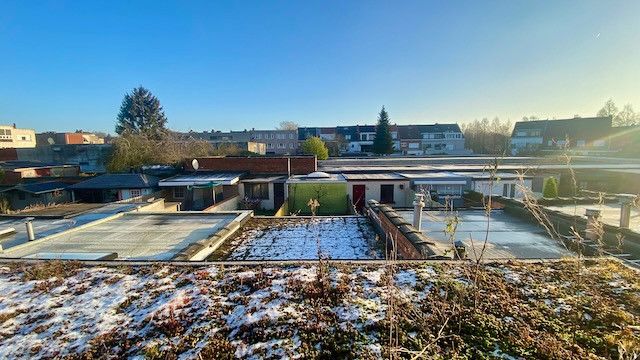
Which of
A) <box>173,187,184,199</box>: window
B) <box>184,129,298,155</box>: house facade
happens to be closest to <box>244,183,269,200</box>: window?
<box>173,187,184,199</box>: window

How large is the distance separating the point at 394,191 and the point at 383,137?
3170 cm

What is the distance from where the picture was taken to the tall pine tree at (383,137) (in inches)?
1987

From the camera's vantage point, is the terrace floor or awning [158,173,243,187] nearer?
the terrace floor

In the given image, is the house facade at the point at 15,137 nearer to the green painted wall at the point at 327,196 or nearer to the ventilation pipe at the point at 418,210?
the green painted wall at the point at 327,196

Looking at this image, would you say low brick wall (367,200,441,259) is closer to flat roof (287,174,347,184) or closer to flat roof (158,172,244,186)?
flat roof (287,174,347,184)

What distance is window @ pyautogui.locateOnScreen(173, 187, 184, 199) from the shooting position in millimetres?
21297

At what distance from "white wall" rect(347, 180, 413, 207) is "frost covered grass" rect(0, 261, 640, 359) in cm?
1630

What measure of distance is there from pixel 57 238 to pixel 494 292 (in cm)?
1073

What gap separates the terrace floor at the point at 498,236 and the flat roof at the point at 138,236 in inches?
257

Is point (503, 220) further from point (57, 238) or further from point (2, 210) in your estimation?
point (2, 210)

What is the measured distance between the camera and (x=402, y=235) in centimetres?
710

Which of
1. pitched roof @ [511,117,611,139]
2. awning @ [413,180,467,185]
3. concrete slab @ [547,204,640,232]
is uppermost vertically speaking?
pitched roof @ [511,117,611,139]

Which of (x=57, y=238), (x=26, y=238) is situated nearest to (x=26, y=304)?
(x=57, y=238)

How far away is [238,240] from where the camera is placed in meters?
8.55
